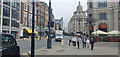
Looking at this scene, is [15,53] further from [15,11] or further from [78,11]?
[78,11]

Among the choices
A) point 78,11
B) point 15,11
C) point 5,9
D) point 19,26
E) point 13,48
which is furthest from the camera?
point 78,11

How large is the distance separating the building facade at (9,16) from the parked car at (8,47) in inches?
1032

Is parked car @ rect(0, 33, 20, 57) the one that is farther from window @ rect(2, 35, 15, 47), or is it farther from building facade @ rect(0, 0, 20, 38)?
building facade @ rect(0, 0, 20, 38)

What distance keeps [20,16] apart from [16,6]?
13.7ft

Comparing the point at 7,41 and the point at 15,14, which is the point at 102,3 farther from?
the point at 7,41

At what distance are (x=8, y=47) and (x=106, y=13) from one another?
42765 millimetres

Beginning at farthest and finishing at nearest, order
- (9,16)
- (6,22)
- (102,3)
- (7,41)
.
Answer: (102,3), (9,16), (6,22), (7,41)

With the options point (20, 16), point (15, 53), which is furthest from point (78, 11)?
point (15, 53)

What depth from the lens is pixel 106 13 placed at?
43.2 m

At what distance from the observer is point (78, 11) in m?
120

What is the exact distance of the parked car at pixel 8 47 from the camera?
4391 mm

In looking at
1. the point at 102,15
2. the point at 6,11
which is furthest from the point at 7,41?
the point at 102,15

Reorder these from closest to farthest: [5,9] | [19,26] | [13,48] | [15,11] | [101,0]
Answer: [13,48] → [5,9] → [15,11] → [19,26] → [101,0]

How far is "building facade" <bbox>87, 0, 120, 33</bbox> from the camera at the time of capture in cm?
4112
